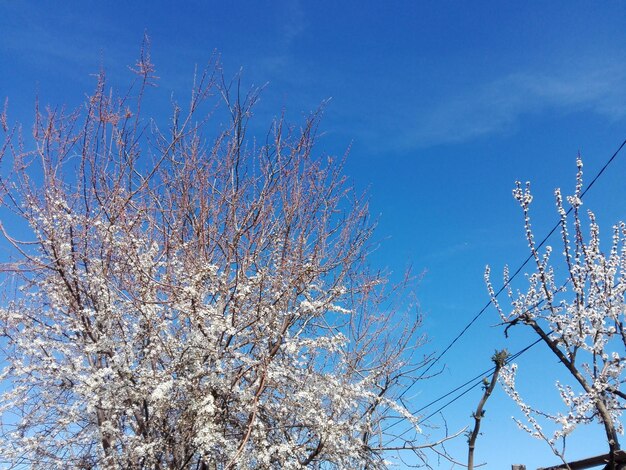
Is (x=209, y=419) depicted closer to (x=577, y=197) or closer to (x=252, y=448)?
(x=252, y=448)

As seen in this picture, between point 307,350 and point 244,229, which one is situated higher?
point 244,229

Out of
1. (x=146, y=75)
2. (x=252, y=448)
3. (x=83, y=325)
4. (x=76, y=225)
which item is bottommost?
(x=252, y=448)

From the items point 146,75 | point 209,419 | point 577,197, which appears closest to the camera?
point 209,419

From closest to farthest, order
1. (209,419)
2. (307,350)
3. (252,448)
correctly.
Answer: (209,419), (252,448), (307,350)

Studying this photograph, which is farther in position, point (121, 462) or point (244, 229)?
point (244, 229)

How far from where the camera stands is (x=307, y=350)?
6.48 metres

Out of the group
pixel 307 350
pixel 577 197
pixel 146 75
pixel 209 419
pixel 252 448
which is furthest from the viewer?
pixel 577 197

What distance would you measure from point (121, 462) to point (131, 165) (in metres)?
3.78

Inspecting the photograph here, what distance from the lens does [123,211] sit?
677 cm

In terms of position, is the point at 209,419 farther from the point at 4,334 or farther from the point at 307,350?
the point at 4,334

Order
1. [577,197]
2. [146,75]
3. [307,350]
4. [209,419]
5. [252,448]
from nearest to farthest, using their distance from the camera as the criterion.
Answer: [209,419] → [252,448] → [307,350] → [146,75] → [577,197]

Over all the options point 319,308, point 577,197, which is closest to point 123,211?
point 319,308

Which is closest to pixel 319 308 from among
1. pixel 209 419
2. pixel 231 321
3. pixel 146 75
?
pixel 231 321

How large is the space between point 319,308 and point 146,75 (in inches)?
150
